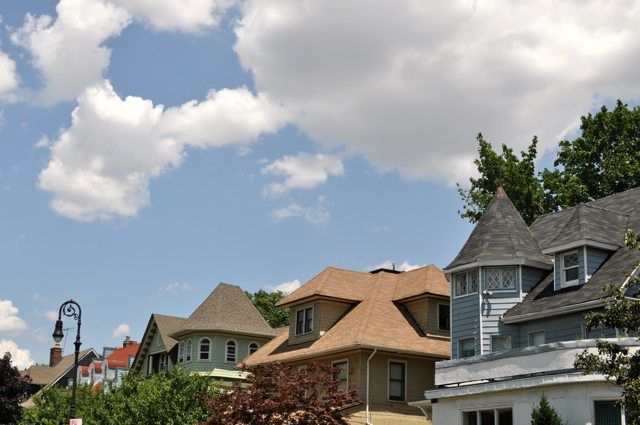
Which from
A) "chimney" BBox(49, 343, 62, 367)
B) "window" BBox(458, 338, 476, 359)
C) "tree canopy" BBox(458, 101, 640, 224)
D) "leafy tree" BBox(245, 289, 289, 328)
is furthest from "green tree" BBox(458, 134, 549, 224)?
"chimney" BBox(49, 343, 62, 367)

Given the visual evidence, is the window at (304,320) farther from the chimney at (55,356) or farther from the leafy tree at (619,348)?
the chimney at (55,356)

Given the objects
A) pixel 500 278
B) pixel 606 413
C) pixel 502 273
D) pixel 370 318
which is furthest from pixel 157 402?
pixel 606 413

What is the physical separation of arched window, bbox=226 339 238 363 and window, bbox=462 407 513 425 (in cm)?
2635

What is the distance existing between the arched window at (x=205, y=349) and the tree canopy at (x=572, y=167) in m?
18.0

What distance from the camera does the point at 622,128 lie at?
161ft

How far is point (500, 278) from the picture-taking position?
1277 inches

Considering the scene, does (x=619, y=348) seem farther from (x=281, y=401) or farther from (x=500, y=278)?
(x=500, y=278)

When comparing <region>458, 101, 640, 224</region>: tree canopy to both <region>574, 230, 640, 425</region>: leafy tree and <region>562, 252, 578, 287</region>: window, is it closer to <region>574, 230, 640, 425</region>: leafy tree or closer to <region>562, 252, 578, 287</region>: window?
<region>562, 252, 578, 287</region>: window

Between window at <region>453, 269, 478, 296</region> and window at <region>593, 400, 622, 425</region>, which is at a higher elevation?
window at <region>453, 269, 478, 296</region>

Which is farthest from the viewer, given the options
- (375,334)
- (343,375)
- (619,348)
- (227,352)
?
(227,352)

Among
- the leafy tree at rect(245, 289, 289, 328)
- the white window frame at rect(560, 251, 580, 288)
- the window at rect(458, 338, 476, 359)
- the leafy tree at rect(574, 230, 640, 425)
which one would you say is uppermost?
the leafy tree at rect(245, 289, 289, 328)

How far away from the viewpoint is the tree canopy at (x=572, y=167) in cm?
4822

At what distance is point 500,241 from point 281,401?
1082 centimetres

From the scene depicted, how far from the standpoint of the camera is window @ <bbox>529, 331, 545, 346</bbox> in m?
30.4
